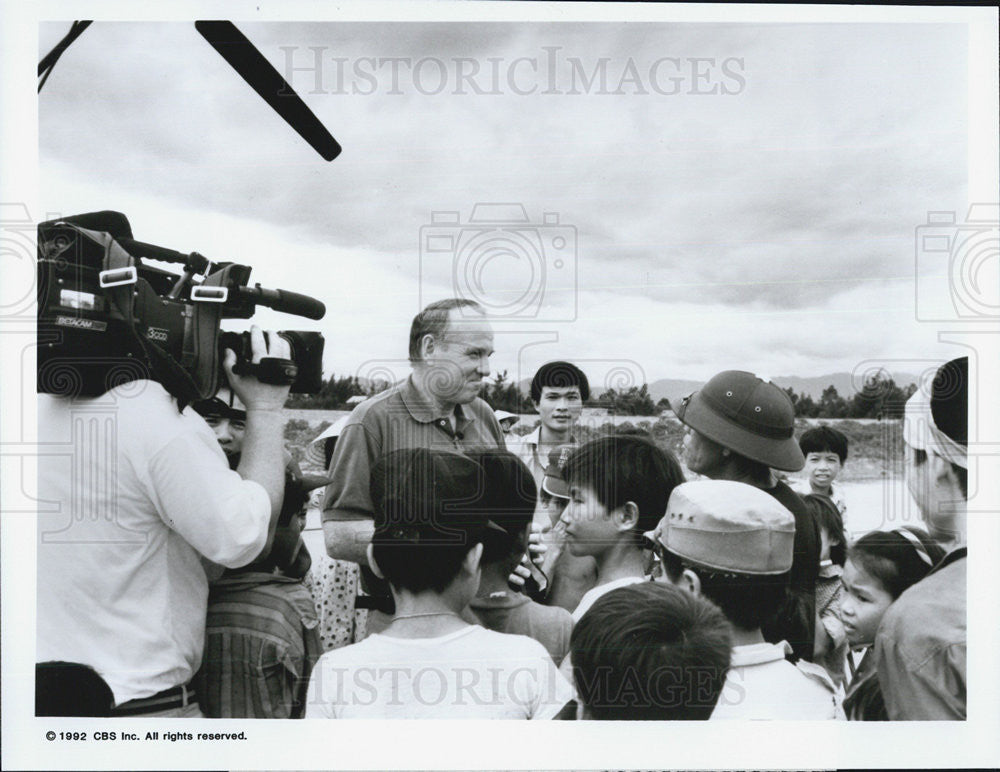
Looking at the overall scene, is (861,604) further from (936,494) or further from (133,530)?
(133,530)

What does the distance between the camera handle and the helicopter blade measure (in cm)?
68

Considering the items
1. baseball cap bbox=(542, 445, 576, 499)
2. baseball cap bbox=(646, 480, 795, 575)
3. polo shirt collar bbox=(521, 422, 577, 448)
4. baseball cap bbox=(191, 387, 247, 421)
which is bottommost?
baseball cap bbox=(646, 480, 795, 575)

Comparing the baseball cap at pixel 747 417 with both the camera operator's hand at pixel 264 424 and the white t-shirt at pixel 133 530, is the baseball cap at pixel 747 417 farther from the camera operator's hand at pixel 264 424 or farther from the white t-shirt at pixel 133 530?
the white t-shirt at pixel 133 530

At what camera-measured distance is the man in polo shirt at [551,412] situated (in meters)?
2.55

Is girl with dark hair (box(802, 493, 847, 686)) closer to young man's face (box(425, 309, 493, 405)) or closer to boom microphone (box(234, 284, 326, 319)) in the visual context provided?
young man's face (box(425, 309, 493, 405))

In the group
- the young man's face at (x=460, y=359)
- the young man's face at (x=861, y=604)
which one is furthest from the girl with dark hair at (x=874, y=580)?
the young man's face at (x=460, y=359)

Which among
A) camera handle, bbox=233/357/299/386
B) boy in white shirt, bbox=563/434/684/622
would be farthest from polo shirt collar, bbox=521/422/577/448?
camera handle, bbox=233/357/299/386

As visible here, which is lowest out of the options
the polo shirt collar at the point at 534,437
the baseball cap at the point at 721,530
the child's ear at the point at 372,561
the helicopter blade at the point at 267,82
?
the child's ear at the point at 372,561

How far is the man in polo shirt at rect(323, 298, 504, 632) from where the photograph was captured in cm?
255

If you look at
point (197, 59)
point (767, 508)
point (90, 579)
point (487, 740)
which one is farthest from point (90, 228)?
point (767, 508)

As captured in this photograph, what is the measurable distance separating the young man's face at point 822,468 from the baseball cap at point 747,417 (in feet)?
0.11

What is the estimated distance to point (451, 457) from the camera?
256 cm

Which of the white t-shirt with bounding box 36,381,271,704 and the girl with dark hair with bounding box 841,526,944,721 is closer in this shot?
the white t-shirt with bounding box 36,381,271,704

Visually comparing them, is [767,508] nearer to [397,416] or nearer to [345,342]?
[397,416]
